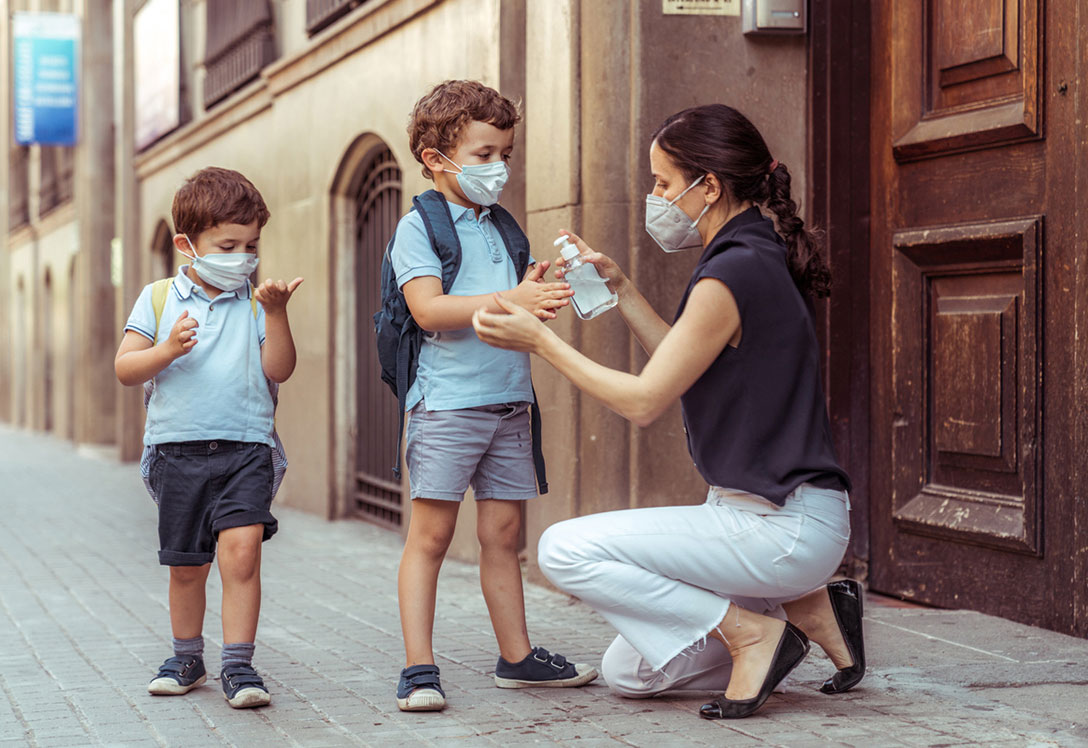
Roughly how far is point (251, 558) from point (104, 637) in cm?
143

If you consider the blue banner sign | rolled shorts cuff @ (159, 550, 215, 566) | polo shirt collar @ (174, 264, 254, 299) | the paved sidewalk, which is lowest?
the paved sidewalk

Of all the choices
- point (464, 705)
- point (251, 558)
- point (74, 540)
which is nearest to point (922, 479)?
point (464, 705)

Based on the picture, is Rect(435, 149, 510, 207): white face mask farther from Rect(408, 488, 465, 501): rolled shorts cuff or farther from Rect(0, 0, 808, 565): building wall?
Rect(0, 0, 808, 565): building wall

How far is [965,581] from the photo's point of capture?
5.20 metres

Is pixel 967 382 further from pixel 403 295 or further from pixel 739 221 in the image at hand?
pixel 403 295

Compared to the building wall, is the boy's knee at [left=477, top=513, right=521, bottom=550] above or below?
below

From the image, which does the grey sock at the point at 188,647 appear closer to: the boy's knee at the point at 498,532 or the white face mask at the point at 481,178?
the boy's knee at the point at 498,532

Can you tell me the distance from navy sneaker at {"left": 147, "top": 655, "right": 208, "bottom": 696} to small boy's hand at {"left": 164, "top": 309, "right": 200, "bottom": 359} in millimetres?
954

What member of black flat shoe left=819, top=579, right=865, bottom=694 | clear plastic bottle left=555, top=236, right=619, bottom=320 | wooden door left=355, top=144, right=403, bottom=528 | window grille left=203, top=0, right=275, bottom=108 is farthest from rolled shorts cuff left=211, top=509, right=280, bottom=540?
window grille left=203, top=0, right=275, bottom=108

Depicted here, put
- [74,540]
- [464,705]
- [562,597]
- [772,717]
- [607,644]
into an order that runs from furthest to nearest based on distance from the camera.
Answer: [74,540] < [562,597] < [607,644] < [464,705] < [772,717]

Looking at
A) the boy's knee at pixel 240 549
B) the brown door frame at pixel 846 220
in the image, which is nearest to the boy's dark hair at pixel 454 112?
the boy's knee at pixel 240 549

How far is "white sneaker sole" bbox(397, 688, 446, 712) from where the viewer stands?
388 centimetres

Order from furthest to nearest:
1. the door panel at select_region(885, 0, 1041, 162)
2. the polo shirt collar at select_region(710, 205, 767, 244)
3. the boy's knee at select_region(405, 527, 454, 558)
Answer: the door panel at select_region(885, 0, 1041, 162) → the boy's knee at select_region(405, 527, 454, 558) → the polo shirt collar at select_region(710, 205, 767, 244)

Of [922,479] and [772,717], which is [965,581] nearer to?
[922,479]
